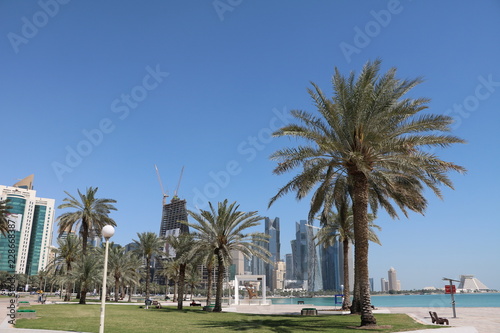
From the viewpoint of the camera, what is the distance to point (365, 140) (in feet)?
54.9

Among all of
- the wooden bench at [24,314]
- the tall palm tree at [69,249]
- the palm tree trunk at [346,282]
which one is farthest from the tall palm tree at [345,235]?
the tall palm tree at [69,249]

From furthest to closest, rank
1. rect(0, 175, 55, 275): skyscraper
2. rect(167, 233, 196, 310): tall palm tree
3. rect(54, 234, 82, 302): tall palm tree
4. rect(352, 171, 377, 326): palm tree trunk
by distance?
1. rect(0, 175, 55, 275): skyscraper
2. rect(54, 234, 82, 302): tall palm tree
3. rect(167, 233, 196, 310): tall palm tree
4. rect(352, 171, 377, 326): palm tree trunk

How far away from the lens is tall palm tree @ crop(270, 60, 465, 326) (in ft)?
54.0

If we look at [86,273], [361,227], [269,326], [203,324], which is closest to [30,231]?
[86,273]

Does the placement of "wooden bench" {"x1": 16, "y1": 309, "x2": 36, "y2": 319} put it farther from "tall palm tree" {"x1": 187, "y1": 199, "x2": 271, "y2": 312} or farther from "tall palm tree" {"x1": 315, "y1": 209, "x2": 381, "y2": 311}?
"tall palm tree" {"x1": 315, "y1": 209, "x2": 381, "y2": 311}

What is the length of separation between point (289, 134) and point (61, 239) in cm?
4489

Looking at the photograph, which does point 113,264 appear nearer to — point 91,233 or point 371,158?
point 91,233

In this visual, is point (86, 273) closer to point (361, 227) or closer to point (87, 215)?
point (87, 215)

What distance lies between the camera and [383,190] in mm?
20859

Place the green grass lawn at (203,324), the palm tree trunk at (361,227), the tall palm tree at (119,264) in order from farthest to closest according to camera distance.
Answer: the tall palm tree at (119,264), the palm tree trunk at (361,227), the green grass lawn at (203,324)

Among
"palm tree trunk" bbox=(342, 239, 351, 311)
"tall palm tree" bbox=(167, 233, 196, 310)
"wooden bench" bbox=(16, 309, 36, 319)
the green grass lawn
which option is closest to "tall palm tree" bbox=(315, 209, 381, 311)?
"palm tree trunk" bbox=(342, 239, 351, 311)

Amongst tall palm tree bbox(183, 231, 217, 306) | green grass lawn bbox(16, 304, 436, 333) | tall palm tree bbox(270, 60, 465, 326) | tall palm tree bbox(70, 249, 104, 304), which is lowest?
green grass lawn bbox(16, 304, 436, 333)

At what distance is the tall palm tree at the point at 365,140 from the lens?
16.5 metres

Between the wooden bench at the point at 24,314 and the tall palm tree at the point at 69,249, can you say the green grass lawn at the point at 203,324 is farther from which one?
the tall palm tree at the point at 69,249
